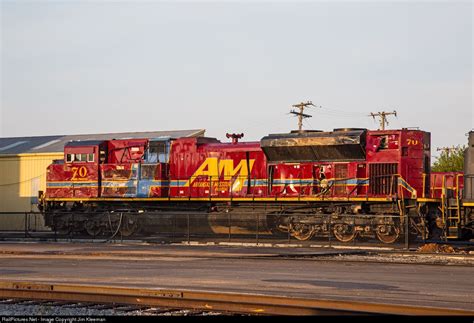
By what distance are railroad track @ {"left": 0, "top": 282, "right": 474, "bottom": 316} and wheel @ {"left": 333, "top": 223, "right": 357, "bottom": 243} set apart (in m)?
16.8

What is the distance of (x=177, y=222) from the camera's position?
32812 mm

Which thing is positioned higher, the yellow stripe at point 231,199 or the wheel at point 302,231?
the yellow stripe at point 231,199

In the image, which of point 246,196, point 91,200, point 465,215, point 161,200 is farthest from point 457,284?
point 91,200

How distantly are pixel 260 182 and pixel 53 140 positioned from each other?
28.4 metres

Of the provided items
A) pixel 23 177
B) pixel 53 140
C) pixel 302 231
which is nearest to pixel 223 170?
pixel 302 231

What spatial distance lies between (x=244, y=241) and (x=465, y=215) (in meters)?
8.45

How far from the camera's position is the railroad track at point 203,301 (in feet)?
35.8

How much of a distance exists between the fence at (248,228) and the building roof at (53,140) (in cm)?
1712

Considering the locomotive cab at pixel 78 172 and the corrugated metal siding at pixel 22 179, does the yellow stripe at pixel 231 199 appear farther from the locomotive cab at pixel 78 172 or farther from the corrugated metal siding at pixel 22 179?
the corrugated metal siding at pixel 22 179

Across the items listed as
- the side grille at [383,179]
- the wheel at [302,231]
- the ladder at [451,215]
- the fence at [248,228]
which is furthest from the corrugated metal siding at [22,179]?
the ladder at [451,215]

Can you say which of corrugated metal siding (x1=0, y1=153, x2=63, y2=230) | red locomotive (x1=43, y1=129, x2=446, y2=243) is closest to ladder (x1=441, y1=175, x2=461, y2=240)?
red locomotive (x1=43, y1=129, x2=446, y2=243)

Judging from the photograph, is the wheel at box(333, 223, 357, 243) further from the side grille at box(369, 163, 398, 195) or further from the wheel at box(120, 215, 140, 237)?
the wheel at box(120, 215, 140, 237)

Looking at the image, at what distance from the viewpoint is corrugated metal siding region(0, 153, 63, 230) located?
163 ft

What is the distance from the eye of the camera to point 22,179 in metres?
50.5
